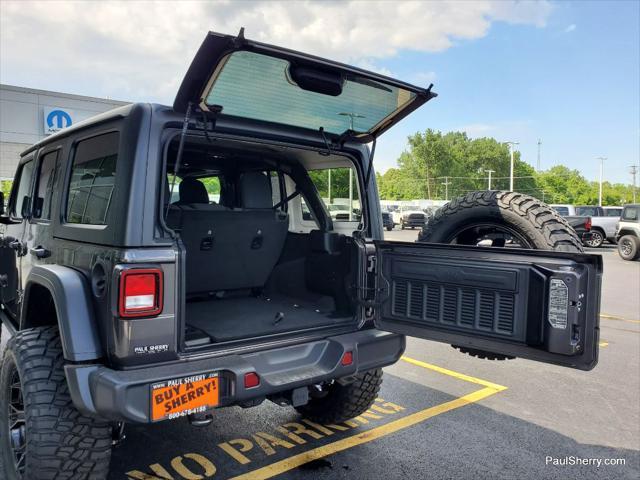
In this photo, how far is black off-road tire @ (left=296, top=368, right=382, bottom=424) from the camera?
11.7 feet

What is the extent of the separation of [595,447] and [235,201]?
123 inches

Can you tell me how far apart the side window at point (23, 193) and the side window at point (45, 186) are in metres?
0.21

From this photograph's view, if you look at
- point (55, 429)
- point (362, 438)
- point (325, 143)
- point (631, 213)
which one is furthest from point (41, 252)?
point (631, 213)

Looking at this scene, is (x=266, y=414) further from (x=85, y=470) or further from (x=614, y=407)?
(x=614, y=407)

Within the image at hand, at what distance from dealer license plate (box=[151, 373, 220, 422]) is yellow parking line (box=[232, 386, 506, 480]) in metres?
0.91

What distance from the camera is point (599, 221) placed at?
70.3 feet

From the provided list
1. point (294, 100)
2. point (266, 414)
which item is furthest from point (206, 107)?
point (266, 414)

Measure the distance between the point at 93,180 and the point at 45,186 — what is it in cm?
100

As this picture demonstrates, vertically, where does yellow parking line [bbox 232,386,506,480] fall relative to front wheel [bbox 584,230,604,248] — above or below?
below

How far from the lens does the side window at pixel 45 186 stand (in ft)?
11.2

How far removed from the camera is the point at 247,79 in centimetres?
254

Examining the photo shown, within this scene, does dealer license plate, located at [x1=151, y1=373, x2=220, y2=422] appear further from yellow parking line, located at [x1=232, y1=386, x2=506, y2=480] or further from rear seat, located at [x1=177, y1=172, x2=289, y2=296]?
rear seat, located at [x1=177, y1=172, x2=289, y2=296]

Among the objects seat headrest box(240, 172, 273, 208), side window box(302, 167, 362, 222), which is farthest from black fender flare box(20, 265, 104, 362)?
side window box(302, 167, 362, 222)

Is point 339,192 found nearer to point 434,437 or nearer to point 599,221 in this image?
point 434,437
